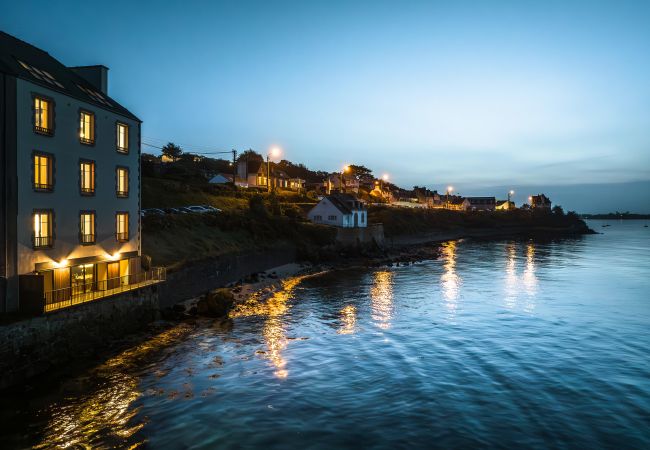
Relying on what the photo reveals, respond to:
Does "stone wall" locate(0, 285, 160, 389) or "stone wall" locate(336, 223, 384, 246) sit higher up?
"stone wall" locate(336, 223, 384, 246)

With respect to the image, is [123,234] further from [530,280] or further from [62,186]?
[530,280]

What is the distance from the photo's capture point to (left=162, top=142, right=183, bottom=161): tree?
14388 centimetres

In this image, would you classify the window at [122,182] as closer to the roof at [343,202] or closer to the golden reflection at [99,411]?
the golden reflection at [99,411]

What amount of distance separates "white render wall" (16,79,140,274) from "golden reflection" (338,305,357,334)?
1725 centimetres

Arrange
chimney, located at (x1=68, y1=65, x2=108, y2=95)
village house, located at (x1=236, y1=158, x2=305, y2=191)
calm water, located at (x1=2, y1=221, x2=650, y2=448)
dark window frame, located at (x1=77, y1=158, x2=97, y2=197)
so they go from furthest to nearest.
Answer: village house, located at (x1=236, y1=158, x2=305, y2=191), chimney, located at (x1=68, y1=65, x2=108, y2=95), dark window frame, located at (x1=77, y1=158, x2=97, y2=197), calm water, located at (x1=2, y1=221, x2=650, y2=448)

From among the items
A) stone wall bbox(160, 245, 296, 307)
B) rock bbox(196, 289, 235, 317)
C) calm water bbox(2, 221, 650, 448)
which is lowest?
calm water bbox(2, 221, 650, 448)

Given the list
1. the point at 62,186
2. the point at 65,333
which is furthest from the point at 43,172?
the point at 65,333

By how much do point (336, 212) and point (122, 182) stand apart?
188 feet

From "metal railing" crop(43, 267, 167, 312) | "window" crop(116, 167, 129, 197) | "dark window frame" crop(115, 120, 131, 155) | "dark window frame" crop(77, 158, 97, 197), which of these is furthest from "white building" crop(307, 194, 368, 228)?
"dark window frame" crop(77, 158, 97, 197)

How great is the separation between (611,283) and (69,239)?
205 feet

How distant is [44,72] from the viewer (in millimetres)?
28188

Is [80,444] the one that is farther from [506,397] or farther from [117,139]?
[117,139]

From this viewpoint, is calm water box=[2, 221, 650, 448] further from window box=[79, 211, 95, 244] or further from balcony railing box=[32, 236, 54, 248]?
window box=[79, 211, 95, 244]

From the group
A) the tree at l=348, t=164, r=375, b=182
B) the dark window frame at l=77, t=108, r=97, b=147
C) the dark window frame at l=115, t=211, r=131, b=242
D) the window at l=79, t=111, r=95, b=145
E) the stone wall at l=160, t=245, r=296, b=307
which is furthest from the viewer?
the tree at l=348, t=164, r=375, b=182
